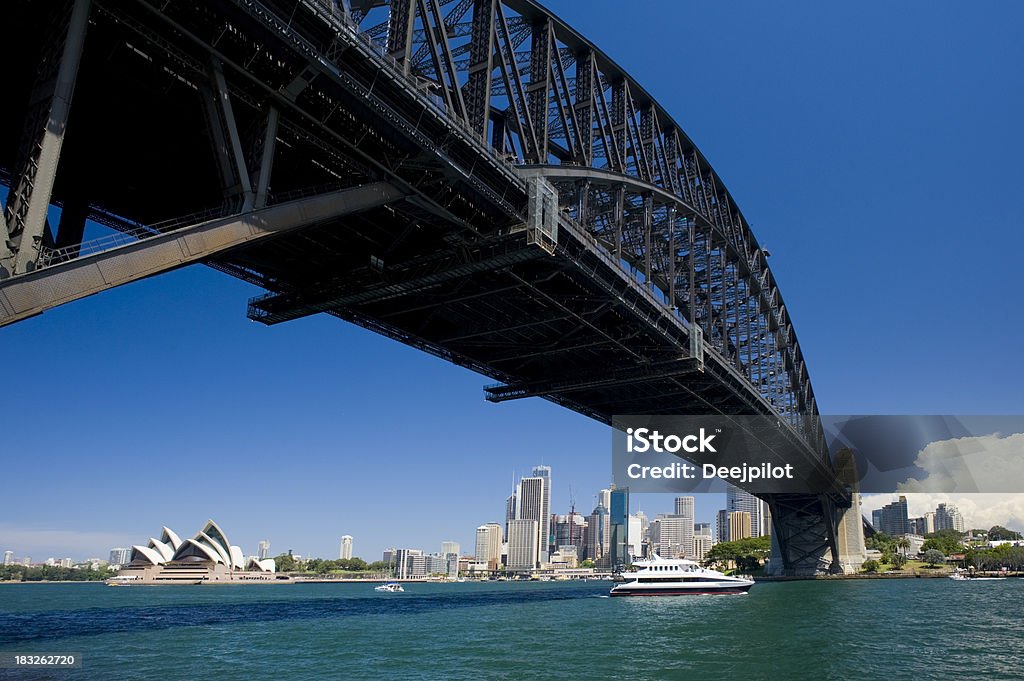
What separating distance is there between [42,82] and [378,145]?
10.3 meters

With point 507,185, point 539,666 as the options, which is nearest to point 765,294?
point 507,185

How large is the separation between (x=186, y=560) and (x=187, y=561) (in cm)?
29

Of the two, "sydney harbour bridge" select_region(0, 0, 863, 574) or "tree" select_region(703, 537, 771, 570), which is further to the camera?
"tree" select_region(703, 537, 771, 570)

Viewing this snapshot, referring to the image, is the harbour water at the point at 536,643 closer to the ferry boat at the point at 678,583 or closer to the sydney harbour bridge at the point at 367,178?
the sydney harbour bridge at the point at 367,178

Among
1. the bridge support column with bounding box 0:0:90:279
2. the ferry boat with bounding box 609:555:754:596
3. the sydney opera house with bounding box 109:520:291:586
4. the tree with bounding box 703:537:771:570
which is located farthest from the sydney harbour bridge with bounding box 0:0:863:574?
the tree with bounding box 703:537:771:570

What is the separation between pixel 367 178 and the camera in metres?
26.6

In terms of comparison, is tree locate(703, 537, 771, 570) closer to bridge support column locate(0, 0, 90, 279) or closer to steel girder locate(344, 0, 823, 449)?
steel girder locate(344, 0, 823, 449)

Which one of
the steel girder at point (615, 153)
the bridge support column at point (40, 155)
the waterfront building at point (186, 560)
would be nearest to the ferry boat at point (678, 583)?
the steel girder at point (615, 153)

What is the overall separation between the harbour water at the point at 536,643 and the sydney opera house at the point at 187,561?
3446 inches

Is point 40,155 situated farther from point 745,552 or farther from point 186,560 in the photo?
point 745,552

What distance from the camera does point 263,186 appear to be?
67.9ft

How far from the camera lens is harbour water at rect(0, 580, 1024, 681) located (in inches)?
995

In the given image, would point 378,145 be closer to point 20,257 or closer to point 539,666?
point 20,257

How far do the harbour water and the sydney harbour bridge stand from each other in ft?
45.7
